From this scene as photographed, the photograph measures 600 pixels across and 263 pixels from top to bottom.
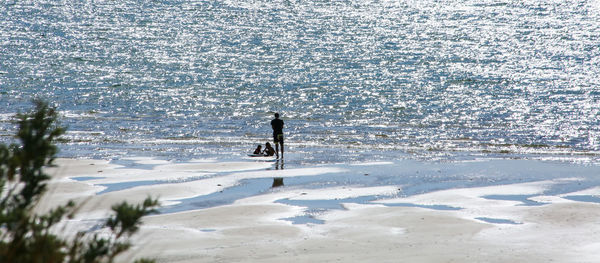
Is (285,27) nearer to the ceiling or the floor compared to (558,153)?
nearer to the ceiling

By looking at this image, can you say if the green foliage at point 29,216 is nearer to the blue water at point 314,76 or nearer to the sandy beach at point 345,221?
the sandy beach at point 345,221

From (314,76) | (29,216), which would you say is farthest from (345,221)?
(314,76)

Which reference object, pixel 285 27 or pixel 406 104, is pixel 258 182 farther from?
pixel 285 27

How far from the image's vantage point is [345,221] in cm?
1169

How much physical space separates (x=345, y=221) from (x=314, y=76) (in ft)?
120

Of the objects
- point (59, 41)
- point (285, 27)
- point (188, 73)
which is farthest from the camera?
point (285, 27)

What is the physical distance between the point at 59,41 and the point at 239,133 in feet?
143

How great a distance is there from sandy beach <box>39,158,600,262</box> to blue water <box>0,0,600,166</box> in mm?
5416

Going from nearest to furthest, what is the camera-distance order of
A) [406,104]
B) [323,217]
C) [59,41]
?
[323,217]
[406,104]
[59,41]

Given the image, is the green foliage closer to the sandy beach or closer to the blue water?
the sandy beach

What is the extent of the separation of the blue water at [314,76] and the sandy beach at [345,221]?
542 centimetres

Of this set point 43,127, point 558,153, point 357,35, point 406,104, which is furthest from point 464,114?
point 357,35

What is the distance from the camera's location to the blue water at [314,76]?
25.5 meters

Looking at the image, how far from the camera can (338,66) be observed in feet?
171
